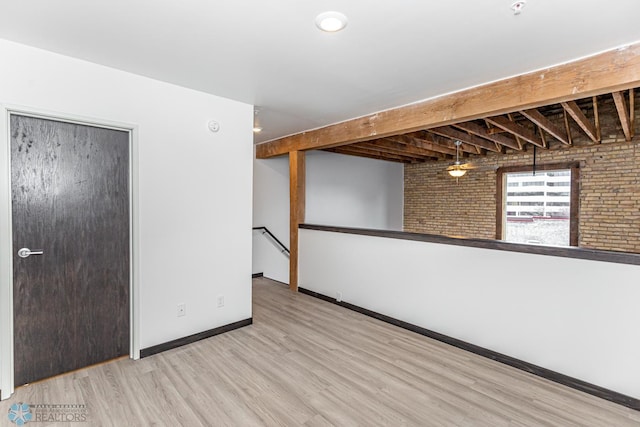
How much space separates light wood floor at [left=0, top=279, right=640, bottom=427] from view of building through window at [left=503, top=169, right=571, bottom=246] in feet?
12.5

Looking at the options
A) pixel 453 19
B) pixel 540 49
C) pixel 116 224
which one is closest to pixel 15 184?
pixel 116 224

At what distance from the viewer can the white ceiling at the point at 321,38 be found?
70.8 inches

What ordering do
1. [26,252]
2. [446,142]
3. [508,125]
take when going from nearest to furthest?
[26,252]
[508,125]
[446,142]

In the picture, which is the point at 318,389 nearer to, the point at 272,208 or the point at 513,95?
the point at 513,95

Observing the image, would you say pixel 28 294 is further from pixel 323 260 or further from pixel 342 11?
pixel 323 260

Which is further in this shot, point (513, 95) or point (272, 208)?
point (272, 208)

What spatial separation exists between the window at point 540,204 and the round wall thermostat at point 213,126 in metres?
4.90

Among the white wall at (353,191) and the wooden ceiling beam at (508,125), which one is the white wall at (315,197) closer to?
the white wall at (353,191)

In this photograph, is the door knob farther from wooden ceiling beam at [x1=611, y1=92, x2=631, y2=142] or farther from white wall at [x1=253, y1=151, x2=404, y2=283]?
wooden ceiling beam at [x1=611, y1=92, x2=631, y2=142]

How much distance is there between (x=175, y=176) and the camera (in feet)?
10.0

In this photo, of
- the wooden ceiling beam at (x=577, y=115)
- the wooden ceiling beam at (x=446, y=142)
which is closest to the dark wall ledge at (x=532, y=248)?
the wooden ceiling beam at (x=577, y=115)

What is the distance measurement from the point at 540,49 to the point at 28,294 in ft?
13.2

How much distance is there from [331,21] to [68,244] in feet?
8.31

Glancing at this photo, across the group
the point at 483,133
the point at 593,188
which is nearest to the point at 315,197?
the point at 483,133
